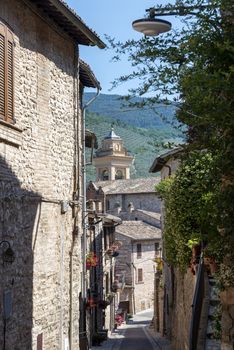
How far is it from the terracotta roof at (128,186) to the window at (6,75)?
199 ft

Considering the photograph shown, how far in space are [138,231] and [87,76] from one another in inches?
1635

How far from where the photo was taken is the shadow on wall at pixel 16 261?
1079cm

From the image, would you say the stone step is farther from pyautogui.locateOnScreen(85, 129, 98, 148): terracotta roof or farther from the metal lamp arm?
pyautogui.locateOnScreen(85, 129, 98, 148): terracotta roof

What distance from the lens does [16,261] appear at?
452 inches

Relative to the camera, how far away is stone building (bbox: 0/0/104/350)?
11.1 meters

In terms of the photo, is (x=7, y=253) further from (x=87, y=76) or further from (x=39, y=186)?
(x=87, y=76)

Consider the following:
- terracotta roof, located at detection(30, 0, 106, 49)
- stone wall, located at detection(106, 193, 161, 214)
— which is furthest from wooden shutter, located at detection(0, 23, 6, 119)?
stone wall, located at detection(106, 193, 161, 214)

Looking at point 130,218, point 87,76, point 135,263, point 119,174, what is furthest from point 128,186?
point 87,76

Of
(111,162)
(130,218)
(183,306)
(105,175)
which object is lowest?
(183,306)

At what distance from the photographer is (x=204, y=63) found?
6391 millimetres

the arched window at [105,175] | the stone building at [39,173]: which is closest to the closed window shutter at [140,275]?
the arched window at [105,175]

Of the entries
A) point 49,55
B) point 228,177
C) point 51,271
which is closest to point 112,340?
point 51,271

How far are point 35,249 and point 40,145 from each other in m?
2.03

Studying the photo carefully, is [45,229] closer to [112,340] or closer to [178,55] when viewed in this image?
[178,55]
